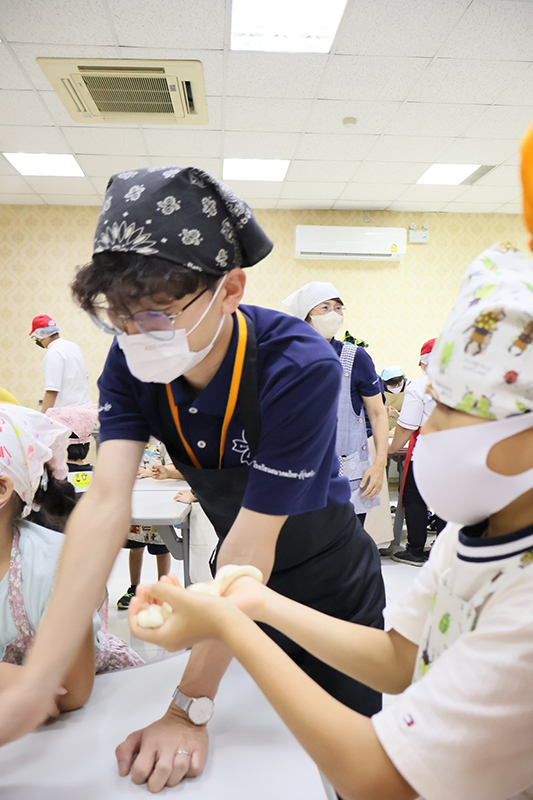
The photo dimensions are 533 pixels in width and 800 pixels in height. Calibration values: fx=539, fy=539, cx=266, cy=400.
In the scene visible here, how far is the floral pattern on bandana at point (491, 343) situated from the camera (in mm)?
523

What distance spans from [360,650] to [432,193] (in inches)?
224

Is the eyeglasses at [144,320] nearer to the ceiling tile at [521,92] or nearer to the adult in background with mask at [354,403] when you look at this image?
the adult in background with mask at [354,403]

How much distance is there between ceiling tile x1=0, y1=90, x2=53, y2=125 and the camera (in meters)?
3.62

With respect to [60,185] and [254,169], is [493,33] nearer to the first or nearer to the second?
[254,169]

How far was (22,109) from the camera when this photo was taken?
12.5 feet

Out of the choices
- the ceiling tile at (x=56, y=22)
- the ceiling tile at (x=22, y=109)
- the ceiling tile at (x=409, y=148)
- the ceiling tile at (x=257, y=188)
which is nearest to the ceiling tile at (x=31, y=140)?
the ceiling tile at (x=22, y=109)

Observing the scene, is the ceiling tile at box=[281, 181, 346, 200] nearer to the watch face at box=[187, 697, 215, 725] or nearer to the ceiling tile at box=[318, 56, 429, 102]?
the ceiling tile at box=[318, 56, 429, 102]

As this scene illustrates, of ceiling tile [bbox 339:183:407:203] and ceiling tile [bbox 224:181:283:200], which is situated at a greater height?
ceiling tile [bbox 339:183:407:203]

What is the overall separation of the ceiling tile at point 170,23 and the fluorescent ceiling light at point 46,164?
6.29 ft

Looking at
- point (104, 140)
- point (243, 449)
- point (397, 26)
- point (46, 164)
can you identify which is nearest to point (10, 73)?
point (104, 140)

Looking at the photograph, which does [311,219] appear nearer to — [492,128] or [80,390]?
[492,128]

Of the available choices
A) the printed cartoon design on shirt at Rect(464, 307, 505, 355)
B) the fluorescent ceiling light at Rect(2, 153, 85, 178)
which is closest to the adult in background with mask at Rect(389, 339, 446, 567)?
the printed cartoon design on shirt at Rect(464, 307, 505, 355)

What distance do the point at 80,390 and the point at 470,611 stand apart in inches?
174

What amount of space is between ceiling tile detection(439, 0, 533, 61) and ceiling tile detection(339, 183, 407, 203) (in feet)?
7.04
